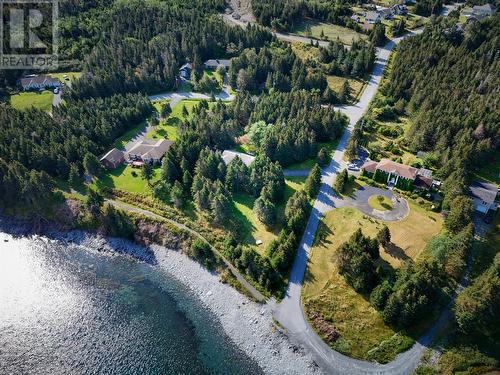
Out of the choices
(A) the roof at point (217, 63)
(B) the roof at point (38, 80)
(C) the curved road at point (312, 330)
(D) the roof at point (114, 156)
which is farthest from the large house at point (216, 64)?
(C) the curved road at point (312, 330)

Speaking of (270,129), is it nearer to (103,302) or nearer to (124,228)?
(124,228)

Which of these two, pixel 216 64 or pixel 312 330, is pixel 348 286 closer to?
pixel 312 330

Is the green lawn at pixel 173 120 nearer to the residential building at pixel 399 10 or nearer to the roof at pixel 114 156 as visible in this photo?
the roof at pixel 114 156

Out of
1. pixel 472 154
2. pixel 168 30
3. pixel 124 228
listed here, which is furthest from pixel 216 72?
pixel 472 154

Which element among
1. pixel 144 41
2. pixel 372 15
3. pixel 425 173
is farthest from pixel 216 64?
pixel 425 173

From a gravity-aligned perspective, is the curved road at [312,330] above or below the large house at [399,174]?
below
